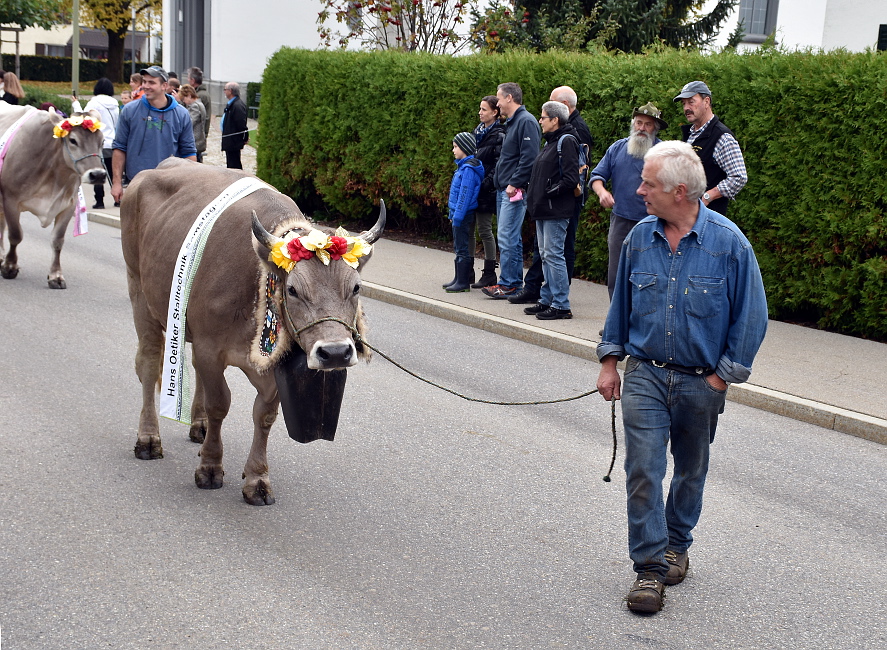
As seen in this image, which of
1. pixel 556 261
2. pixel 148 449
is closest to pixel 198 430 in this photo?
pixel 148 449

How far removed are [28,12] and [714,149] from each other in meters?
42.6

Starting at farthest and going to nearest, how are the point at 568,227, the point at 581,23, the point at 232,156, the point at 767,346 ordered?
the point at 232,156
the point at 581,23
the point at 568,227
the point at 767,346

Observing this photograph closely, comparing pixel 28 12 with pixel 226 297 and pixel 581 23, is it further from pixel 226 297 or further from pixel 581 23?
pixel 226 297

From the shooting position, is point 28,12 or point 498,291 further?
point 28,12

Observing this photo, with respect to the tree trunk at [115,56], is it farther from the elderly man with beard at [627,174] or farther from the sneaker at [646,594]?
the sneaker at [646,594]

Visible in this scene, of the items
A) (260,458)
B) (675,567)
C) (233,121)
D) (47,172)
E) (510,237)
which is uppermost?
(233,121)

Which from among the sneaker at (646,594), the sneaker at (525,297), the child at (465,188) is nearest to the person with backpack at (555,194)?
the sneaker at (525,297)

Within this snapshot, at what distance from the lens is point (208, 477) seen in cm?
584

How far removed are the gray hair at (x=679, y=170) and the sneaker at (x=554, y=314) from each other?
6.31 meters

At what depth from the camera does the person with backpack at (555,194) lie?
1045 centimetres

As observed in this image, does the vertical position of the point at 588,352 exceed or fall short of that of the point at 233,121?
it falls short

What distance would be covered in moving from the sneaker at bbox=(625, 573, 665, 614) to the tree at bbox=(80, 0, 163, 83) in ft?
161

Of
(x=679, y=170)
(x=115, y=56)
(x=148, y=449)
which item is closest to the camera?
(x=679, y=170)

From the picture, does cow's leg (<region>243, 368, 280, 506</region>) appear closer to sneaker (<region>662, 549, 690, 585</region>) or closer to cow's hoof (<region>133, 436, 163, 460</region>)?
cow's hoof (<region>133, 436, 163, 460</region>)
